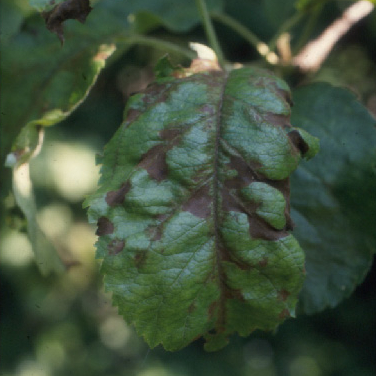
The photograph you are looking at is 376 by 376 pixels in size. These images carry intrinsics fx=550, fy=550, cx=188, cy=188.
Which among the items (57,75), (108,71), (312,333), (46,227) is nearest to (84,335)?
(46,227)

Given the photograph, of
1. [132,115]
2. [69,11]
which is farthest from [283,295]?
[69,11]

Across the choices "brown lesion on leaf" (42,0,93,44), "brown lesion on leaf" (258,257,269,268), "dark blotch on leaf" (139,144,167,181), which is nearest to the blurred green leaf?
"brown lesion on leaf" (42,0,93,44)

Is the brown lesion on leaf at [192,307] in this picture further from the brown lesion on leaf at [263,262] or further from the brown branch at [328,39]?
the brown branch at [328,39]

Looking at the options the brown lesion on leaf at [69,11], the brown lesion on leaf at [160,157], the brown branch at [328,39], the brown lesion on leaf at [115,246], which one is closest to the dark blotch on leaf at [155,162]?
the brown lesion on leaf at [160,157]

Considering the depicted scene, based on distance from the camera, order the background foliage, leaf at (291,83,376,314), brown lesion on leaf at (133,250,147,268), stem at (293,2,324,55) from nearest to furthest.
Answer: brown lesion on leaf at (133,250,147,268) < leaf at (291,83,376,314) < the background foliage < stem at (293,2,324,55)

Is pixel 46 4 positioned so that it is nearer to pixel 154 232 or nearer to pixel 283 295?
pixel 154 232

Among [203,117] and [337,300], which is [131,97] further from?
[337,300]

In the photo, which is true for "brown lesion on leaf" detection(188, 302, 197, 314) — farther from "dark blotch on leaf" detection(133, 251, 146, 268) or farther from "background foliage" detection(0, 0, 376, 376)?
"background foliage" detection(0, 0, 376, 376)
